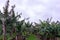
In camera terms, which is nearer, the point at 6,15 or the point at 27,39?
the point at 6,15

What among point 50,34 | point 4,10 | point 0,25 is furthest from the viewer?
point 50,34

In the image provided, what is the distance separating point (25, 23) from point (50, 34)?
2.81m

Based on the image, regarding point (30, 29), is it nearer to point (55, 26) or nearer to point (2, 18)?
point (55, 26)

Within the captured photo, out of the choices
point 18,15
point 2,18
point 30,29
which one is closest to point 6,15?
point 2,18

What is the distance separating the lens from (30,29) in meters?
29.2

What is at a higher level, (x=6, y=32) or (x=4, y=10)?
(x=4, y=10)

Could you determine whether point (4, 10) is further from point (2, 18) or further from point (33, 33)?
point (33, 33)

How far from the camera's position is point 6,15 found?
979 inches

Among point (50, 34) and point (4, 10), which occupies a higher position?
point (4, 10)

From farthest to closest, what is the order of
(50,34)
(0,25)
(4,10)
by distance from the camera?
(50,34)
(0,25)
(4,10)

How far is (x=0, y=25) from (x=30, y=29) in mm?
4058

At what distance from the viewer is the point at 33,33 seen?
2934cm

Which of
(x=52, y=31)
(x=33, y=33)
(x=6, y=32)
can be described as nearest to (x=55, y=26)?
(x=52, y=31)

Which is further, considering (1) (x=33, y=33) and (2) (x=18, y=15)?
(1) (x=33, y=33)
